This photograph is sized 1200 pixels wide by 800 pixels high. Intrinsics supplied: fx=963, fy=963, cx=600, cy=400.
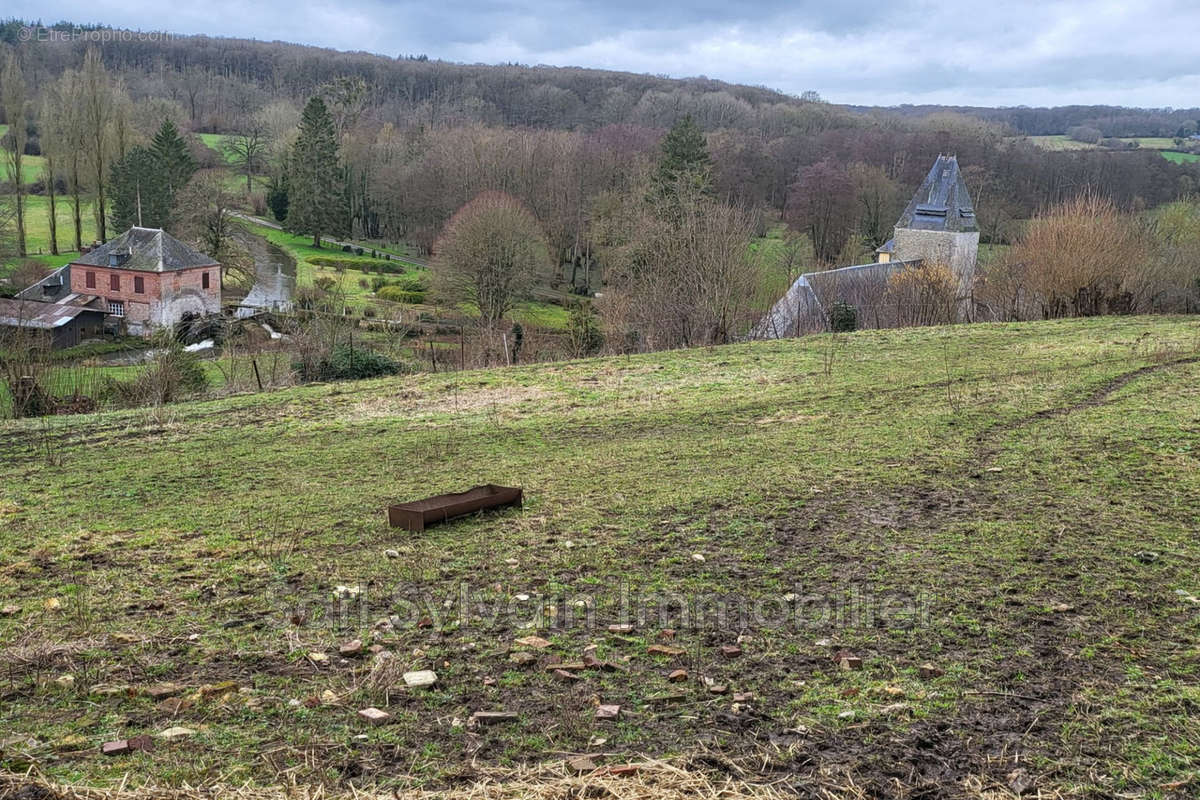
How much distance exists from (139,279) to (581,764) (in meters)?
51.3

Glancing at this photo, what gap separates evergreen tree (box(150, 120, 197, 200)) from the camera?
63.2 metres

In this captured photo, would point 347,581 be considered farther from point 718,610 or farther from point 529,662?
point 718,610

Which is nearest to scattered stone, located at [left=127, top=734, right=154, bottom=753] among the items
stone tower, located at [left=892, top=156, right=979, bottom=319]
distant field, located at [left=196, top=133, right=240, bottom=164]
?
stone tower, located at [left=892, top=156, right=979, bottom=319]

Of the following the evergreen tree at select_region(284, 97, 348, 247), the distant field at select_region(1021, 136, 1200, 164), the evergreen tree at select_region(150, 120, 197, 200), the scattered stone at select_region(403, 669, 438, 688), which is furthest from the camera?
the distant field at select_region(1021, 136, 1200, 164)

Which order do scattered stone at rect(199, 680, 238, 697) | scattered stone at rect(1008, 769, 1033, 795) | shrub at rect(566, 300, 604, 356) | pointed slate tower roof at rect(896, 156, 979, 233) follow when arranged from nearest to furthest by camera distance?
scattered stone at rect(1008, 769, 1033, 795)
scattered stone at rect(199, 680, 238, 697)
shrub at rect(566, 300, 604, 356)
pointed slate tower roof at rect(896, 156, 979, 233)

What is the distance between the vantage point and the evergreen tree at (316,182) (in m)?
78.2

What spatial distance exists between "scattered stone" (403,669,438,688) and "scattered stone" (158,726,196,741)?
35.5 inches

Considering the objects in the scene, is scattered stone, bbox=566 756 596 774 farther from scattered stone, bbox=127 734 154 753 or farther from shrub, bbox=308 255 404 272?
shrub, bbox=308 255 404 272

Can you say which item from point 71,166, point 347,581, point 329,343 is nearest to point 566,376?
point 329,343

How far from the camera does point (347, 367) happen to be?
19844mm

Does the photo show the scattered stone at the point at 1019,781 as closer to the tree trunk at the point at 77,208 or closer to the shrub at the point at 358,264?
the shrub at the point at 358,264

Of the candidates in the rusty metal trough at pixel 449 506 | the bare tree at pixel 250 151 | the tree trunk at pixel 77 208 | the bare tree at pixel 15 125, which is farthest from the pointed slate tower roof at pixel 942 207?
the bare tree at pixel 250 151

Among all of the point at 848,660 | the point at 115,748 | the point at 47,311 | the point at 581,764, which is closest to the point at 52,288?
the point at 47,311

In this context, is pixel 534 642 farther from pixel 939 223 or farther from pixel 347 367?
pixel 939 223
